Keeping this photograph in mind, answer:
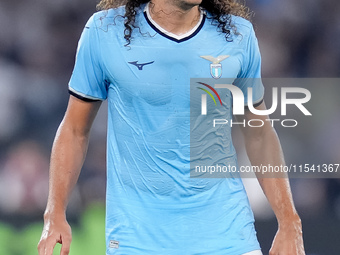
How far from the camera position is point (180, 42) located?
9.73 feet

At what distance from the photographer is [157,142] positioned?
2.88 meters

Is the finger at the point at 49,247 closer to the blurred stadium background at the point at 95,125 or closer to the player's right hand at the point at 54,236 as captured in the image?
the player's right hand at the point at 54,236

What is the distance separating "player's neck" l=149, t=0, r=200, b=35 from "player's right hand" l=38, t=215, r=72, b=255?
92 cm

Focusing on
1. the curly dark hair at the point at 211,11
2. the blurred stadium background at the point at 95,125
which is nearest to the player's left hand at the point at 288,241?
the curly dark hair at the point at 211,11

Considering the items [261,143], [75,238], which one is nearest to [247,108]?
[261,143]

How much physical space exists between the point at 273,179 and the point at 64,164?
920 millimetres

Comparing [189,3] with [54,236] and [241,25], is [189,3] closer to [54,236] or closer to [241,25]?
[241,25]

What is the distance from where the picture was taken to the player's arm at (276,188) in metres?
2.98

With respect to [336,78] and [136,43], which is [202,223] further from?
[336,78]

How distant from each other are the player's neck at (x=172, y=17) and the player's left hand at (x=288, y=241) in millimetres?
952

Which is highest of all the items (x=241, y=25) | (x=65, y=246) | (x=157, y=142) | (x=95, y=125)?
(x=241, y=25)

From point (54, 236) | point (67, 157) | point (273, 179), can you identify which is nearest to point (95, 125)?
point (67, 157)

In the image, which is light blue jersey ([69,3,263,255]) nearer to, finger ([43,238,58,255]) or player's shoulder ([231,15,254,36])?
player's shoulder ([231,15,254,36])

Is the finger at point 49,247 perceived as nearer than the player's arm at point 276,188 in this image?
Yes
